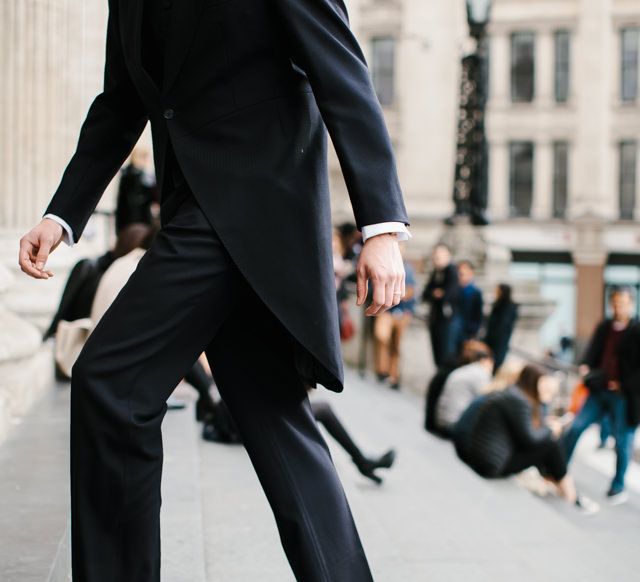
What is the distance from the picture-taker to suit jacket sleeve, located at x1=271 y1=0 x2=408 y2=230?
2404mm

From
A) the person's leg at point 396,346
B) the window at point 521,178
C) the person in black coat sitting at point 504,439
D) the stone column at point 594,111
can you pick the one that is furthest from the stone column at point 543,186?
the person in black coat sitting at point 504,439

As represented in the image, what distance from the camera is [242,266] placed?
242 centimetres

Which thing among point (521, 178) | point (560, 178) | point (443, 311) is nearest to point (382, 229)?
point (443, 311)

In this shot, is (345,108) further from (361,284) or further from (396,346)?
(396,346)

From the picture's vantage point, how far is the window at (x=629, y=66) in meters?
40.8

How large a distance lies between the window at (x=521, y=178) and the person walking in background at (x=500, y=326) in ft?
84.8

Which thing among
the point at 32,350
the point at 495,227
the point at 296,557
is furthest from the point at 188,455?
the point at 495,227

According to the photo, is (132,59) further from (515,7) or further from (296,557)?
(515,7)

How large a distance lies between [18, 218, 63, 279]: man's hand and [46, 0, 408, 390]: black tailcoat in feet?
1.09

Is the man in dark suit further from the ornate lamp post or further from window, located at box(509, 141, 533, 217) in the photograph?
window, located at box(509, 141, 533, 217)

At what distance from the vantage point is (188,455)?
5.55m

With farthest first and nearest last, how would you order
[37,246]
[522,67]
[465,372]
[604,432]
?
[522,67]
[604,432]
[465,372]
[37,246]

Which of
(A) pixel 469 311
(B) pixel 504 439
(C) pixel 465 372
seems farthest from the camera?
(A) pixel 469 311

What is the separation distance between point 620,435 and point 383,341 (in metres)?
4.56
